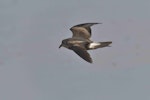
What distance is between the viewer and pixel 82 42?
117 ft

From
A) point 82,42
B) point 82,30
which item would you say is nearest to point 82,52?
point 82,42

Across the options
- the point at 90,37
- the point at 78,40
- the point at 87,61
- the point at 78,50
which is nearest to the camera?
the point at 87,61

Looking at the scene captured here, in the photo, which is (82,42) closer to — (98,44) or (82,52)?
(98,44)

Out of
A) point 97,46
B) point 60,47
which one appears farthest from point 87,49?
point 60,47

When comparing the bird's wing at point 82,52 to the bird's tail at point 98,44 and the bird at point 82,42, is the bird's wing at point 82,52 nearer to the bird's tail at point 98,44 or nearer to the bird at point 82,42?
the bird at point 82,42

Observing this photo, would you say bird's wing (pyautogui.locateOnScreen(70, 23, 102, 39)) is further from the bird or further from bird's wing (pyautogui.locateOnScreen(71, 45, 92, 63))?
bird's wing (pyautogui.locateOnScreen(71, 45, 92, 63))

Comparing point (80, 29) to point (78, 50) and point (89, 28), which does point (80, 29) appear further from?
point (78, 50)

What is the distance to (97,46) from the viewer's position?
3538 cm

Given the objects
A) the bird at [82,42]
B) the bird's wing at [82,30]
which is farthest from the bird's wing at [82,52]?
the bird's wing at [82,30]

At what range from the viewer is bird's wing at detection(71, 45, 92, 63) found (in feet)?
104

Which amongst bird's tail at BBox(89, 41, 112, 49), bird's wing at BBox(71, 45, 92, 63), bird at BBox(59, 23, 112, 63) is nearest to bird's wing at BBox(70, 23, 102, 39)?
bird at BBox(59, 23, 112, 63)

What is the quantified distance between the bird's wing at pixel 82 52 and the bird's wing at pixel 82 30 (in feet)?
14.7

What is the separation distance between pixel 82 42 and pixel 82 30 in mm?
3973

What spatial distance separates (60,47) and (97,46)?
415cm
